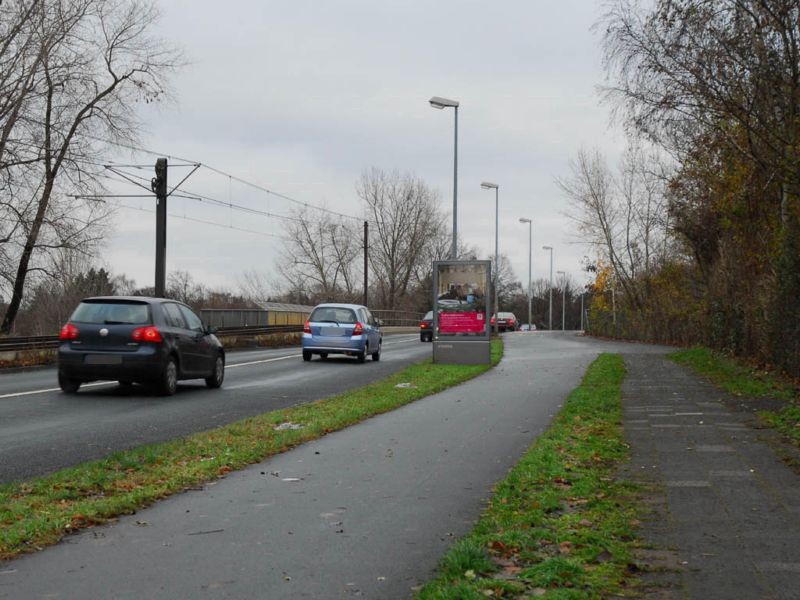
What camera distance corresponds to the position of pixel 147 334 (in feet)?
49.6

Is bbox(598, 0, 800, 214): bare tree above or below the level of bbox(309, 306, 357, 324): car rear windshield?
above

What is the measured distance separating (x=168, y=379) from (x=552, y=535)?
1095 centimetres

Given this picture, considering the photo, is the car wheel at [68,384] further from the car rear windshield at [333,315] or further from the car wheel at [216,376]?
the car rear windshield at [333,315]

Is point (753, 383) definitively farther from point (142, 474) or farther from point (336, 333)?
point (336, 333)

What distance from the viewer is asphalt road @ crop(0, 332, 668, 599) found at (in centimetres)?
483

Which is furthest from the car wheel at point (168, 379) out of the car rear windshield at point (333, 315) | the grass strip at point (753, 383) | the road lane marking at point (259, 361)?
the car rear windshield at point (333, 315)

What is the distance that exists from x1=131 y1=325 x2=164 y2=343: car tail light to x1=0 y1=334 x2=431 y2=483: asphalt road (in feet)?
3.17

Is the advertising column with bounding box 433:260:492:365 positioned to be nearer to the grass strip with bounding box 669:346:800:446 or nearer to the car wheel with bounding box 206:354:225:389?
the grass strip with bounding box 669:346:800:446

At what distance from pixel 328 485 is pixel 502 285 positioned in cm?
12063

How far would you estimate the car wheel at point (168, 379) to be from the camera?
15.4m

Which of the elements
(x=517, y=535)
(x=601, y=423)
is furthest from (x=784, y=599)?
(x=601, y=423)

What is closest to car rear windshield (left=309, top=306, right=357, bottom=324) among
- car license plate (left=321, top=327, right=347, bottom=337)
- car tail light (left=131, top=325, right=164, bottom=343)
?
car license plate (left=321, top=327, right=347, bottom=337)

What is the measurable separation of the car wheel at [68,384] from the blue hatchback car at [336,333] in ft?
36.3

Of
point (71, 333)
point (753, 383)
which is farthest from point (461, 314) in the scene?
point (71, 333)
